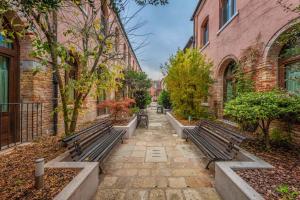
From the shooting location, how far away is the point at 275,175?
267cm

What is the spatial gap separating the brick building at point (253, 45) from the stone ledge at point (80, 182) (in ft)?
13.7

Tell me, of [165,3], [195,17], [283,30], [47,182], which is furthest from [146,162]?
[195,17]

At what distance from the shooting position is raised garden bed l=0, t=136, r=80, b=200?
2.15 metres

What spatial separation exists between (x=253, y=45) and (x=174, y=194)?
5940 mm

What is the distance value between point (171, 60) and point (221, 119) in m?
4.08

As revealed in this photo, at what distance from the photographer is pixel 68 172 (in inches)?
105

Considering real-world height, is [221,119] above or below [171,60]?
below

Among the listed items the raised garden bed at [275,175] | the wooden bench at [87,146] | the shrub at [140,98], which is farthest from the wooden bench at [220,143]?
the shrub at [140,98]

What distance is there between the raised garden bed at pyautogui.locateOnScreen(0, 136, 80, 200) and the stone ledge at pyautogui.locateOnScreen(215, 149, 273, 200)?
7.37 feet

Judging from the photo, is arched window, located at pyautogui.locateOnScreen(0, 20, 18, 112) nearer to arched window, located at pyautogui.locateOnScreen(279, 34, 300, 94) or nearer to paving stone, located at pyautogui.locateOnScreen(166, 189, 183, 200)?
paving stone, located at pyautogui.locateOnScreen(166, 189, 183, 200)

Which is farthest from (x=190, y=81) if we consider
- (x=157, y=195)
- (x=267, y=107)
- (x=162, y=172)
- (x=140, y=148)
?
(x=157, y=195)

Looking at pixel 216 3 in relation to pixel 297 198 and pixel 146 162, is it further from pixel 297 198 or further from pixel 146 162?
pixel 297 198

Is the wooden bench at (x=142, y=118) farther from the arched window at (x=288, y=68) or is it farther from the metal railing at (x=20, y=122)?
the arched window at (x=288, y=68)

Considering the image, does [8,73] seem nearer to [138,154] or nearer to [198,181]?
[138,154]
